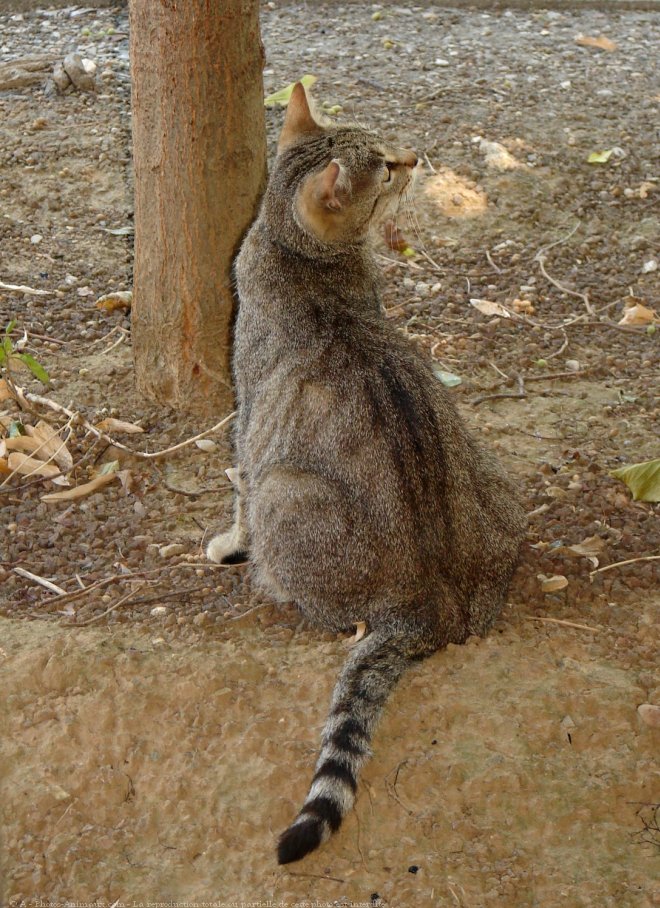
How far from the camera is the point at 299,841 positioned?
9.18ft

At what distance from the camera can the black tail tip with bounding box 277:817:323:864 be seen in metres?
2.79

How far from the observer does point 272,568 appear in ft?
12.3

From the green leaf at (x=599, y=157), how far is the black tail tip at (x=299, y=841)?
541 centimetres

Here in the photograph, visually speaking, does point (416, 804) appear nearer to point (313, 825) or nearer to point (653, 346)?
point (313, 825)

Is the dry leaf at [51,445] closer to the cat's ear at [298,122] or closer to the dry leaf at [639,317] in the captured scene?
the cat's ear at [298,122]

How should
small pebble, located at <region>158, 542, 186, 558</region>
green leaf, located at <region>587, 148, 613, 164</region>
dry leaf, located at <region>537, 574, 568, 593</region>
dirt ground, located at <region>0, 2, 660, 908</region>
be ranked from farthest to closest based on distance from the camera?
green leaf, located at <region>587, 148, 613, 164</region>
small pebble, located at <region>158, 542, 186, 558</region>
dry leaf, located at <region>537, 574, 568, 593</region>
dirt ground, located at <region>0, 2, 660, 908</region>

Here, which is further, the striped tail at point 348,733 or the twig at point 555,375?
the twig at point 555,375

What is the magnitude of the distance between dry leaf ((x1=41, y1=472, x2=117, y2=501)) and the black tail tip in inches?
80.9

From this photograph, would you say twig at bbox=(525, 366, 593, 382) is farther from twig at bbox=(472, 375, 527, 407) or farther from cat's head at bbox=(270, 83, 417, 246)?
cat's head at bbox=(270, 83, 417, 246)

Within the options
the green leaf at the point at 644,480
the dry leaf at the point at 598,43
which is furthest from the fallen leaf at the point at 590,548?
the dry leaf at the point at 598,43

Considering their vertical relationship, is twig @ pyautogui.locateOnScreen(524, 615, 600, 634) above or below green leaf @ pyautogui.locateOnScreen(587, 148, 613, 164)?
below

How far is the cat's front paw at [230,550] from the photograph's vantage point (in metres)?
4.05

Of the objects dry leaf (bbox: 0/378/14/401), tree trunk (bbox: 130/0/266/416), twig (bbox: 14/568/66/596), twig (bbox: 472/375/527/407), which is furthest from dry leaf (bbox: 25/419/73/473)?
twig (bbox: 472/375/527/407)

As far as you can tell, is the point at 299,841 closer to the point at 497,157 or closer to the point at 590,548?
the point at 590,548
